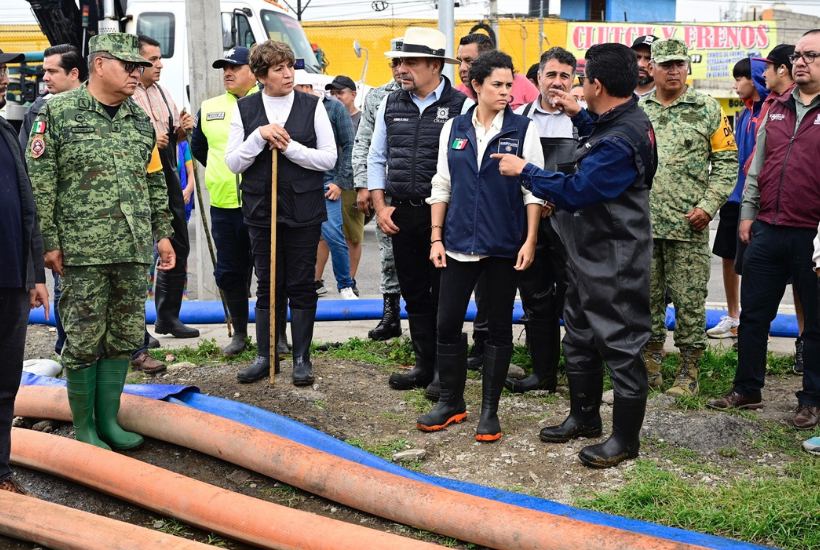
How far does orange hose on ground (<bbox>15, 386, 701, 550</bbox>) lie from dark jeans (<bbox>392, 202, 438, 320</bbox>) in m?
1.60

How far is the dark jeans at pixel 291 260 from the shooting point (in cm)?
558

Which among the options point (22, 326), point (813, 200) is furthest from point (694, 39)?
point (22, 326)

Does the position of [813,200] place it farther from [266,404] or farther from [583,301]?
[266,404]

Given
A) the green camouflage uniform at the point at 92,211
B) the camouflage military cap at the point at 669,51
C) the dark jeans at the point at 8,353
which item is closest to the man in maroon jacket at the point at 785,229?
the camouflage military cap at the point at 669,51

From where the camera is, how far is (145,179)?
473 cm

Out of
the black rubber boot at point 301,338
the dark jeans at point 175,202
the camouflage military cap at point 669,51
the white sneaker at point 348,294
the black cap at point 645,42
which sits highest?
the black cap at point 645,42

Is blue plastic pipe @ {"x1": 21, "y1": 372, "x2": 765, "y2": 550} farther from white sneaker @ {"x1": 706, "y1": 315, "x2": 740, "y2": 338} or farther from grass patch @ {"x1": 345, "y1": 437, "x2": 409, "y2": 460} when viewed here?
white sneaker @ {"x1": 706, "y1": 315, "x2": 740, "y2": 338}

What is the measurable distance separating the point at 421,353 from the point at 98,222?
218 cm

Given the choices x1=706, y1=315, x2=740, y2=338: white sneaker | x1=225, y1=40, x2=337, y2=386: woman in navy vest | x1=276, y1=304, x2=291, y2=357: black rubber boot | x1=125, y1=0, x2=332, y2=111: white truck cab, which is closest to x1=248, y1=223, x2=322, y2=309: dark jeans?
x1=225, y1=40, x2=337, y2=386: woman in navy vest

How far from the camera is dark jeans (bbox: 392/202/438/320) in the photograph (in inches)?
213

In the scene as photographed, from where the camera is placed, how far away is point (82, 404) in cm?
452

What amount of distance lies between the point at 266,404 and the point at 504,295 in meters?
1.57

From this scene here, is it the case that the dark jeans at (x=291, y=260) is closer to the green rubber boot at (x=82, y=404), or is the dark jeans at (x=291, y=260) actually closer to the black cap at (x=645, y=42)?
the green rubber boot at (x=82, y=404)

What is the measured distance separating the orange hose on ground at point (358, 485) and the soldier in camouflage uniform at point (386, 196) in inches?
75.6
